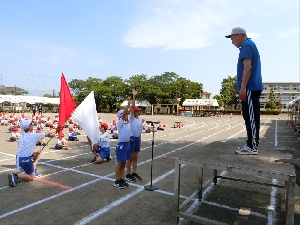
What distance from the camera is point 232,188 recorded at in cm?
602

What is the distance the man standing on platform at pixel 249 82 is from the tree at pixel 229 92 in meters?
72.0

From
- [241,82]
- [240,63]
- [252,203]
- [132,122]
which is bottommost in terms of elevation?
[252,203]

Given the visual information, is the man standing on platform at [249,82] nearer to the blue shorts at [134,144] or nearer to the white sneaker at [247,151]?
the white sneaker at [247,151]

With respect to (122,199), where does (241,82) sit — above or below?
above

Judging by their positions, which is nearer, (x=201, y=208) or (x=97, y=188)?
(x=201, y=208)

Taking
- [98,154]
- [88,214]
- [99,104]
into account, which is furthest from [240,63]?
[99,104]

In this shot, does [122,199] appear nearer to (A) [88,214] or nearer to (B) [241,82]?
(A) [88,214]

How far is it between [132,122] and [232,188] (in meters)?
2.96

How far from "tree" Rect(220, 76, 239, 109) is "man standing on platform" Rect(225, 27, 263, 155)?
7198cm

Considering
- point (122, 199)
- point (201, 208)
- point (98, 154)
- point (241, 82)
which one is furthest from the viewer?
point (98, 154)

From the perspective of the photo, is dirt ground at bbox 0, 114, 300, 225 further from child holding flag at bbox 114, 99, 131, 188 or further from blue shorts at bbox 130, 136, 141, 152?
blue shorts at bbox 130, 136, 141, 152

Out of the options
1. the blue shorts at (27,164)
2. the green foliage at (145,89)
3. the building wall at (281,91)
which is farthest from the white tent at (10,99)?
the building wall at (281,91)

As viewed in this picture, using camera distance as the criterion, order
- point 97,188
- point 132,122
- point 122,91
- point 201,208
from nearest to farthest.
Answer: point 201,208 < point 97,188 < point 132,122 < point 122,91

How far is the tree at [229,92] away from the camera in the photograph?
7294 cm
